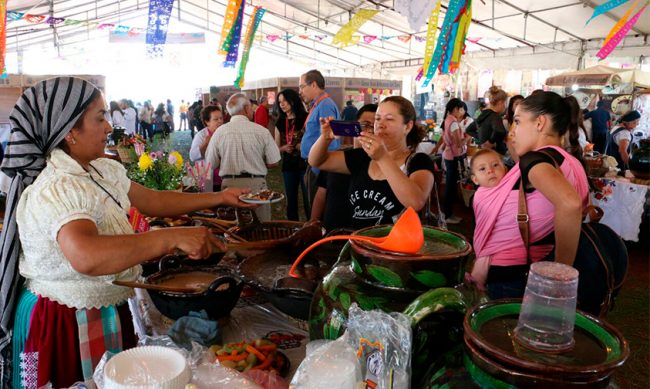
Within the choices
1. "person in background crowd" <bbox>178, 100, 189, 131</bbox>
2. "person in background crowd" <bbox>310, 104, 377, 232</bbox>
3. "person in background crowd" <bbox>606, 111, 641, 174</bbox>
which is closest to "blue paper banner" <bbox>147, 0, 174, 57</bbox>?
"person in background crowd" <bbox>310, 104, 377, 232</bbox>

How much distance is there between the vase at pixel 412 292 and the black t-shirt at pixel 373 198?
962 millimetres

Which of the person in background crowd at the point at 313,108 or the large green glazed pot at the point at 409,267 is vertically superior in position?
the person in background crowd at the point at 313,108

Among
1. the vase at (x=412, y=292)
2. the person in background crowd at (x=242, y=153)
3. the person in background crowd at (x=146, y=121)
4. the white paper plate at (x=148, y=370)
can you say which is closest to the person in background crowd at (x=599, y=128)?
the person in background crowd at (x=242, y=153)

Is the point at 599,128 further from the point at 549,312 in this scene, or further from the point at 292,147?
the point at 549,312

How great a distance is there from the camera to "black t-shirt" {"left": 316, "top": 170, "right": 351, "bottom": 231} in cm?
211

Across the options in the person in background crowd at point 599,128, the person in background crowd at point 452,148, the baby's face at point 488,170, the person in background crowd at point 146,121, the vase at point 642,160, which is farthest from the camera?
the person in background crowd at point 146,121

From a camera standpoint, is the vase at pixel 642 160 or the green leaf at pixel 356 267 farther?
the vase at pixel 642 160

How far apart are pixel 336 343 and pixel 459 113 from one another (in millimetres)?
5152

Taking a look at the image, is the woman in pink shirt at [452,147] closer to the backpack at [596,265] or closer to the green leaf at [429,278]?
the backpack at [596,265]

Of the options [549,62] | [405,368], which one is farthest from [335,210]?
[549,62]

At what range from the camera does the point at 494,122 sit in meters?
5.02

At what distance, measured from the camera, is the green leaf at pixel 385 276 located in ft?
2.60

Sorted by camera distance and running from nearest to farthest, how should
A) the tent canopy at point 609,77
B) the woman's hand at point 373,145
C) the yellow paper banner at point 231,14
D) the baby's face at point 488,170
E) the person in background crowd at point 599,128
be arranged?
the woman's hand at point 373,145 → the baby's face at point 488,170 → the person in background crowd at point 599,128 → the yellow paper banner at point 231,14 → the tent canopy at point 609,77

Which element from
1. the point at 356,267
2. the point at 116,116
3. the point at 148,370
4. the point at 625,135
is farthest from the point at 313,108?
the point at 116,116
